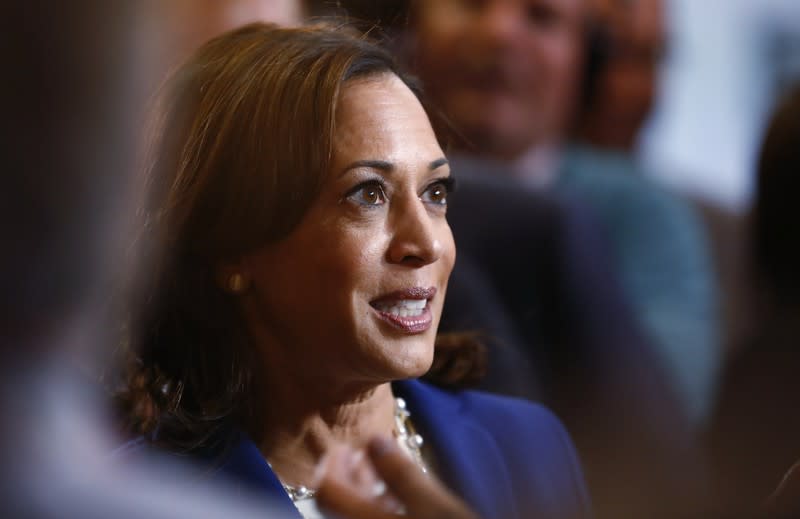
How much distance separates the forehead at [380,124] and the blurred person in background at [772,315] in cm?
25

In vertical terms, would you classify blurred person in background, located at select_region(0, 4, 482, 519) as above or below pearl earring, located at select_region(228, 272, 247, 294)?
above

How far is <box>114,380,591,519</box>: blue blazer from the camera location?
64cm

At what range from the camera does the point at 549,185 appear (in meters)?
0.96

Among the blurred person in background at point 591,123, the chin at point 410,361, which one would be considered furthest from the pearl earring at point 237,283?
the blurred person in background at point 591,123

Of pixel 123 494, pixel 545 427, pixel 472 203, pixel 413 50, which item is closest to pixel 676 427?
pixel 545 427

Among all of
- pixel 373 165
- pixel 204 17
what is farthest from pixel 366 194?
pixel 204 17

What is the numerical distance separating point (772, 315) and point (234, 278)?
1.19 feet

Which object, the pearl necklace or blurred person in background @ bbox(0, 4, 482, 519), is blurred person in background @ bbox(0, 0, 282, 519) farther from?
the pearl necklace

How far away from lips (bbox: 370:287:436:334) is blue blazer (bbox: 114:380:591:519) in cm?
10

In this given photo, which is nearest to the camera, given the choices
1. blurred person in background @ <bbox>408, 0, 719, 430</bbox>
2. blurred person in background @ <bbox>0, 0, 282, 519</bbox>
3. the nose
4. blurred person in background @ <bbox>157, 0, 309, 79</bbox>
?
blurred person in background @ <bbox>0, 0, 282, 519</bbox>

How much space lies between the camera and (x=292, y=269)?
64 centimetres

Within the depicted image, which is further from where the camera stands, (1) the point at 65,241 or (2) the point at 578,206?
(2) the point at 578,206

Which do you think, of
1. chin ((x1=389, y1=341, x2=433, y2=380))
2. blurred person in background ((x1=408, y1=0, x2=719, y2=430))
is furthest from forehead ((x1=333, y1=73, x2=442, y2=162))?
blurred person in background ((x1=408, y1=0, x2=719, y2=430))

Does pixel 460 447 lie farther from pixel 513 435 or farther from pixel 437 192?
pixel 437 192
